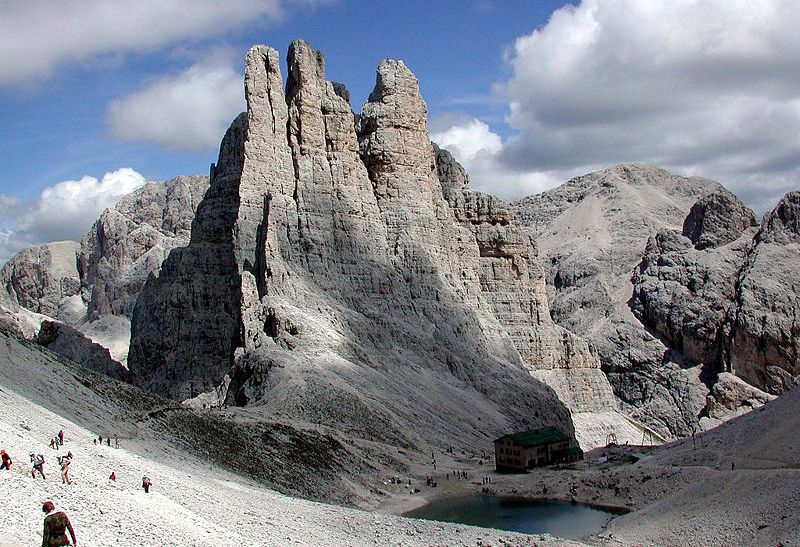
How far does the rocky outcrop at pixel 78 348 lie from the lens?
10094cm

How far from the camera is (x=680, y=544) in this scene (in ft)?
149

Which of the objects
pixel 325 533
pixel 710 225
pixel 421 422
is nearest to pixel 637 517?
pixel 325 533

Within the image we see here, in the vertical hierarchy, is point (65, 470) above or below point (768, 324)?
below

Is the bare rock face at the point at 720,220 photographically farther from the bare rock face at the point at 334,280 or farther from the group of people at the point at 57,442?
the group of people at the point at 57,442

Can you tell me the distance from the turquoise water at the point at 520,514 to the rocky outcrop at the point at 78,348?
5205 cm

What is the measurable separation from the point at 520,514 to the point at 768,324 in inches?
4013

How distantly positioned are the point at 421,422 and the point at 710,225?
106734 millimetres

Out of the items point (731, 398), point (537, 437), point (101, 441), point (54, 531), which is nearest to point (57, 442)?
point (101, 441)

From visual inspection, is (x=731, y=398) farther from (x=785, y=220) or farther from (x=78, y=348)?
(x=78, y=348)

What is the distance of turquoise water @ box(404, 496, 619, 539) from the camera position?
2131 inches

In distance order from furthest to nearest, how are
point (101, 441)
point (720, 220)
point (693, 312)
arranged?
point (720, 220) → point (693, 312) → point (101, 441)

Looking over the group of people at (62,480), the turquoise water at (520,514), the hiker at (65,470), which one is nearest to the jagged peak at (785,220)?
the turquoise water at (520,514)

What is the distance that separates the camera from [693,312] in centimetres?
15588

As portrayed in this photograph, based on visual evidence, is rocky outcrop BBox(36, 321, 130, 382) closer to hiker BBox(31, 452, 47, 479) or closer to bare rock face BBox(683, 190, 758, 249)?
hiker BBox(31, 452, 47, 479)
